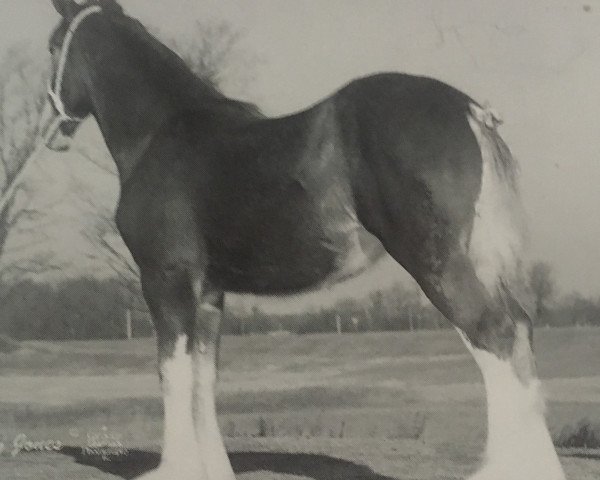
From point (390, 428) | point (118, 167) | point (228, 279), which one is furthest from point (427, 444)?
point (118, 167)

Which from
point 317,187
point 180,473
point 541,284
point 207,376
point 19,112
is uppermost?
point 19,112

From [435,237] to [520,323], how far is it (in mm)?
142

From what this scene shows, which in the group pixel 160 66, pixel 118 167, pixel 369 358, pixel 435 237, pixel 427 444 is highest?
pixel 160 66

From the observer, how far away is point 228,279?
86 centimetres

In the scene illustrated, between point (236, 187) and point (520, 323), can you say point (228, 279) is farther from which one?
point (520, 323)

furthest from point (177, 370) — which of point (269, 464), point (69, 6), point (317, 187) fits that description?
point (69, 6)

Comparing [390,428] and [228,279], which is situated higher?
[228,279]

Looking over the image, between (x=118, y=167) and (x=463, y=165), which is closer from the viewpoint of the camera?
(x=463, y=165)

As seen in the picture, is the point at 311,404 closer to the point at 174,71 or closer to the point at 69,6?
the point at 174,71

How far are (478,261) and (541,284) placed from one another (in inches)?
5.3

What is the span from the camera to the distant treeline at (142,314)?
87 cm

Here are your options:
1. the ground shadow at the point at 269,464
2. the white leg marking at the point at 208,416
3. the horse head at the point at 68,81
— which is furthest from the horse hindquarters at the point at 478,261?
the horse head at the point at 68,81

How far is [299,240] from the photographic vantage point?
812 mm
